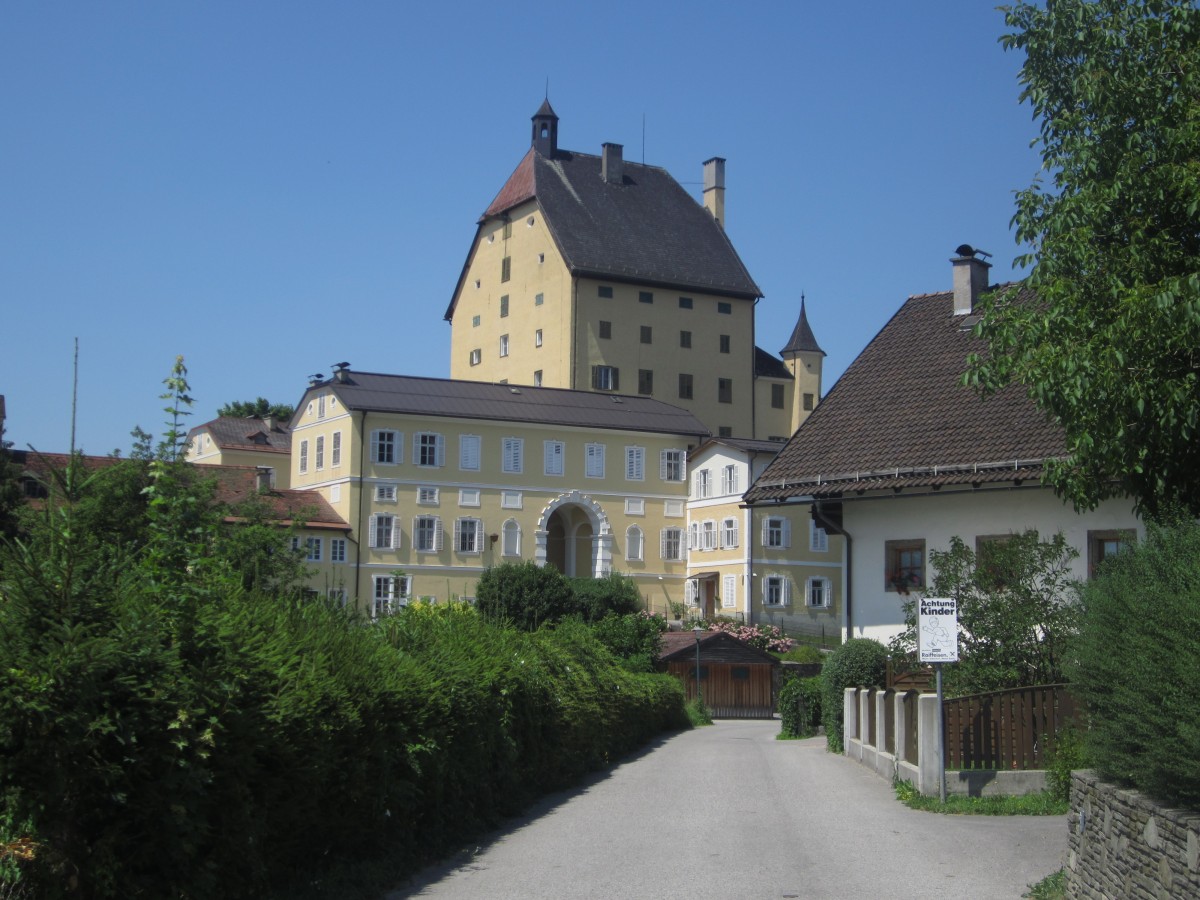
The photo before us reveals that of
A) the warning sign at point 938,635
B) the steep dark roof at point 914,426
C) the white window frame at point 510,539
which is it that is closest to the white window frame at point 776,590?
the white window frame at point 510,539

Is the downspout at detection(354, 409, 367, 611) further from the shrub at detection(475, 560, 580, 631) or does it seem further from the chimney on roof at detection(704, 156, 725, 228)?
the chimney on roof at detection(704, 156, 725, 228)

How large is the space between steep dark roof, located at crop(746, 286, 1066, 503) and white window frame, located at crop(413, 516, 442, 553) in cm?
4849

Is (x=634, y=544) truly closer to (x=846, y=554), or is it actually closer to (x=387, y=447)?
(x=387, y=447)

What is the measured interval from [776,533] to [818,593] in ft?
13.2

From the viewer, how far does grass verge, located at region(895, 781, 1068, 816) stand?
650 inches

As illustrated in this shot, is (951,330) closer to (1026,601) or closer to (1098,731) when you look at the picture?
(1026,601)

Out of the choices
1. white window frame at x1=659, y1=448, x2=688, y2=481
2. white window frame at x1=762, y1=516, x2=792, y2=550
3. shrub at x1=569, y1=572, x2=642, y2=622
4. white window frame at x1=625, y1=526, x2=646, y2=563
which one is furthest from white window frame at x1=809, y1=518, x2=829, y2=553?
shrub at x1=569, y1=572, x2=642, y2=622

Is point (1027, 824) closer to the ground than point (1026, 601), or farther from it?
closer to the ground

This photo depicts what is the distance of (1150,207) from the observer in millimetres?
15258

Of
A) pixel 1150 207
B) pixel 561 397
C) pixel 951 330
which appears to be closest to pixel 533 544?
pixel 561 397

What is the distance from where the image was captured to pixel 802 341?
104 metres

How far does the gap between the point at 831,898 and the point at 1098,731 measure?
246 cm

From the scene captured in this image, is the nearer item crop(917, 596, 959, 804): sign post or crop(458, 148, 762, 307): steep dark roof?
crop(917, 596, 959, 804): sign post

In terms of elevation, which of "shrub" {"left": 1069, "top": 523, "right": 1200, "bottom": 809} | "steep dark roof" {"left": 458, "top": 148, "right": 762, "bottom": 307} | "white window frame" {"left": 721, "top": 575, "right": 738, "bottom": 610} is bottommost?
"shrub" {"left": 1069, "top": 523, "right": 1200, "bottom": 809}
